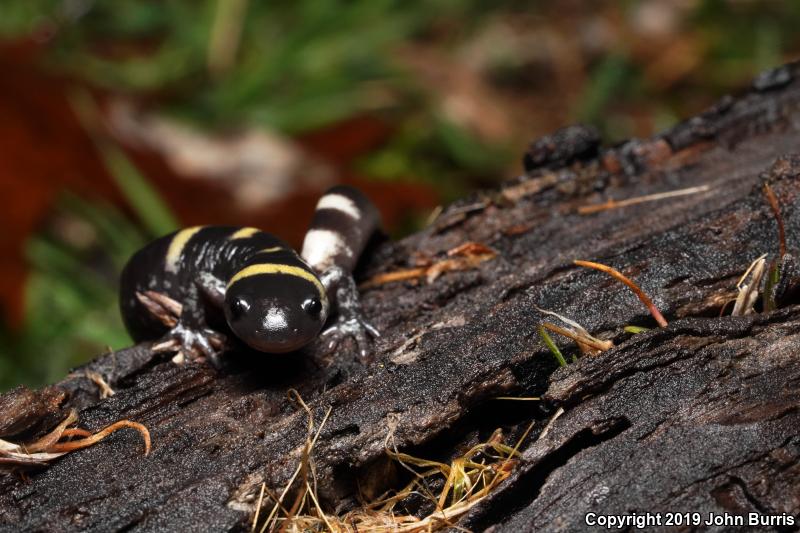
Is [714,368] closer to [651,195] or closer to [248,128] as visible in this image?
[651,195]

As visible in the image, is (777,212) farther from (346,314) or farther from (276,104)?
(276,104)

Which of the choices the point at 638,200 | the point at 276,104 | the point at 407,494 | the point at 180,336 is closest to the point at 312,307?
the point at 180,336

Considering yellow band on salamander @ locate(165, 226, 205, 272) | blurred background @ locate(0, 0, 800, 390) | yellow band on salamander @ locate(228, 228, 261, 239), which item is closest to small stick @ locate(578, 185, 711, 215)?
yellow band on salamander @ locate(228, 228, 261, 239)

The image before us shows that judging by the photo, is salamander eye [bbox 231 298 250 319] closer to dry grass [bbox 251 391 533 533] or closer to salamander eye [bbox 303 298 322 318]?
salamander eye [bbox 303 298 322 318]

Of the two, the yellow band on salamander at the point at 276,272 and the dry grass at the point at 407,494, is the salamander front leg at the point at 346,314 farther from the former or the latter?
the dry grass at the point at 407,494

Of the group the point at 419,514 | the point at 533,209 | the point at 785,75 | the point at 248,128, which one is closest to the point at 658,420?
the point at 419,514

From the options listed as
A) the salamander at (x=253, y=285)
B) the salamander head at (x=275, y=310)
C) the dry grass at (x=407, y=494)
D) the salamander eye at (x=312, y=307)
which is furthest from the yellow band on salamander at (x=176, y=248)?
the dry grass at (x=407, y=494)
